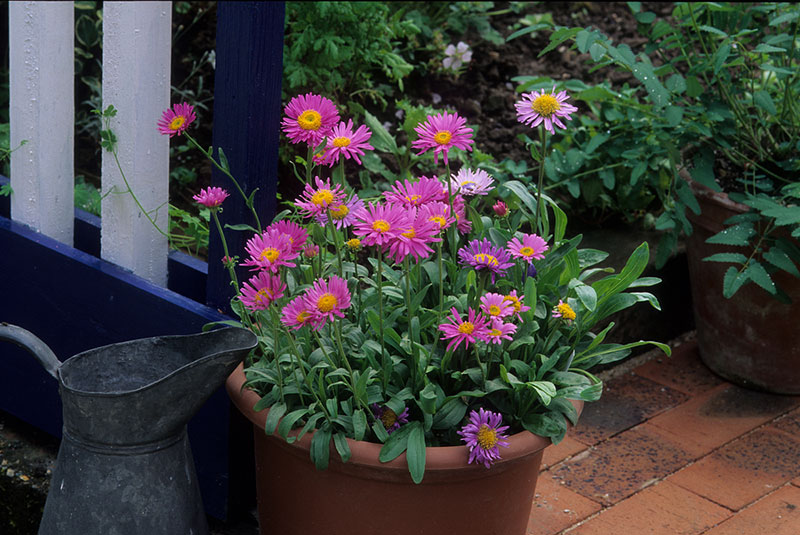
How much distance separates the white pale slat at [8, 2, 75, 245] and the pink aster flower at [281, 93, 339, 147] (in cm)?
73

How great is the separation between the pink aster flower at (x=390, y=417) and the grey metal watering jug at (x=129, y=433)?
0.84 feet

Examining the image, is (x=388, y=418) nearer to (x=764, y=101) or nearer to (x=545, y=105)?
(x=545, y=105)

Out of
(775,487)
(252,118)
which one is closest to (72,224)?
(252,118)

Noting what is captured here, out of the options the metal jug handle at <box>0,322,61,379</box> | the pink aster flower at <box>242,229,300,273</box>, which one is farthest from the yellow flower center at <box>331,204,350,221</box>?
the metal jug handle at <box>0,322,61,379</box>

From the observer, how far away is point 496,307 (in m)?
1.56

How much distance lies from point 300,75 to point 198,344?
1226 mm

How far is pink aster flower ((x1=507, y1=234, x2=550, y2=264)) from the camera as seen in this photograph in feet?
5.29

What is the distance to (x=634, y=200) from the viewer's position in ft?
9.61

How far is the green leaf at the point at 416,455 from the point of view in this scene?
1.59 m

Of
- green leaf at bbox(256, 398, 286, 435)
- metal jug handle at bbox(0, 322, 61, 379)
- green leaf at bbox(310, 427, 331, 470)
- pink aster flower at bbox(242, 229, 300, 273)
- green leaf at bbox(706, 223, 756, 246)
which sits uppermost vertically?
pink aster flower at bbox(242, 229, 300, 273)

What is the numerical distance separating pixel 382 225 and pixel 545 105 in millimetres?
354

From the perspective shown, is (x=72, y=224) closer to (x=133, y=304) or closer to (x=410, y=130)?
(x=133, y=304)

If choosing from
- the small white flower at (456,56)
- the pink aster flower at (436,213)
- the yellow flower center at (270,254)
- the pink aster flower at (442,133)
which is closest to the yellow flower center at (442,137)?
the pink aster flower at (442,133)

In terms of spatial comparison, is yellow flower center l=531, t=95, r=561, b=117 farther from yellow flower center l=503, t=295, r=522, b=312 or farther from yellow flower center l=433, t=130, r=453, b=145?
yellow flower center l=503, t=295, r=522, b=312
